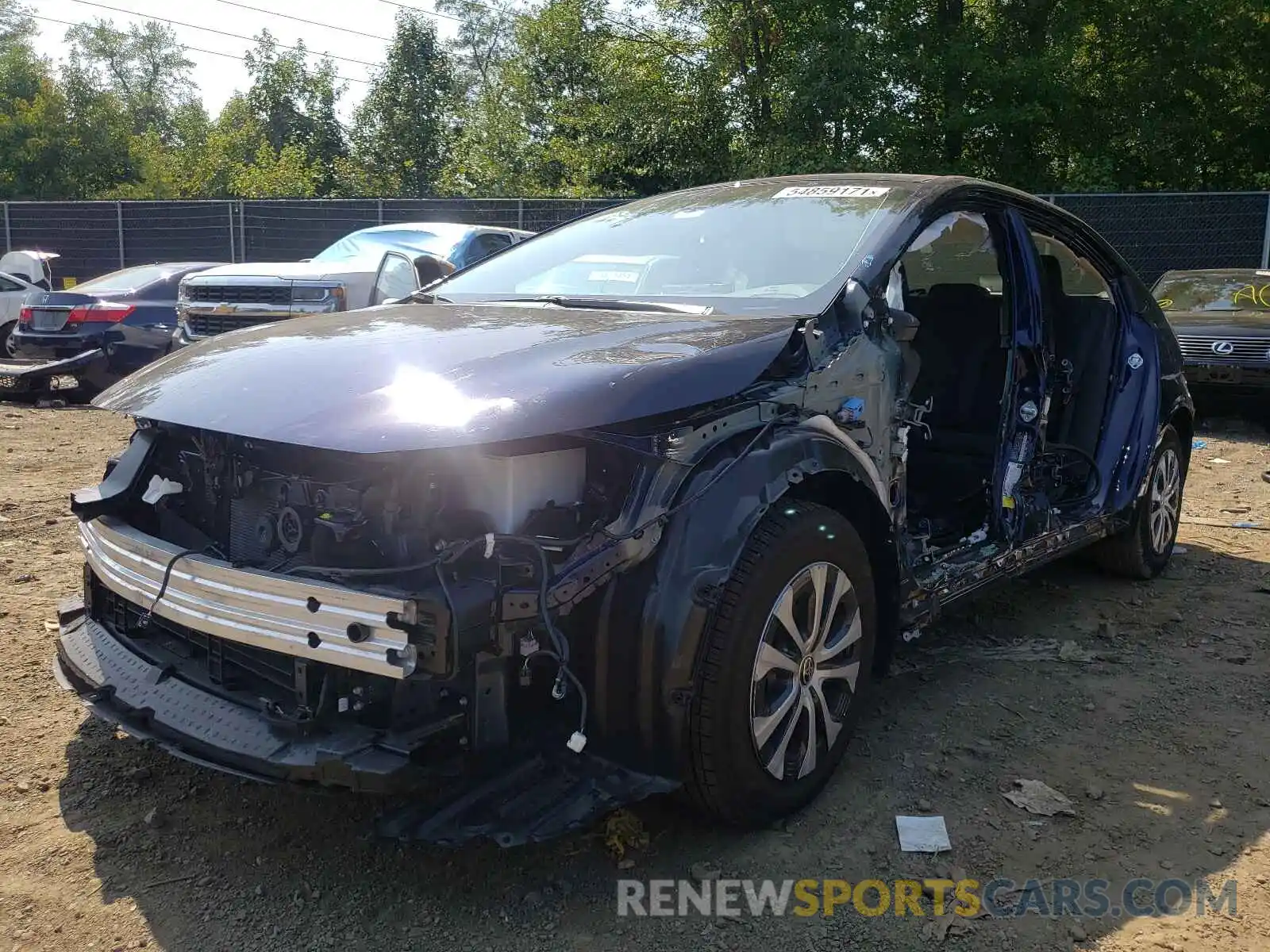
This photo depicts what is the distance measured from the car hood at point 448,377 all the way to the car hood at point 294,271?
624 cm

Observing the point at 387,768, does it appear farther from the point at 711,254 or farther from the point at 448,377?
the point at 711,254

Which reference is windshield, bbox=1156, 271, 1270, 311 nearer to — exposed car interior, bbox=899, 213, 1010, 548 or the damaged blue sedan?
exposed car interior, bbox=899, 213, 1010, 548

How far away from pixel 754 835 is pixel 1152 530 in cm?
328

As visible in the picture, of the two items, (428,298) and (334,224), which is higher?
(334,224)

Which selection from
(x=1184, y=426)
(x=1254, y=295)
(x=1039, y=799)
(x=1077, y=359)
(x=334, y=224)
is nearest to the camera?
(x=1039, y=799)

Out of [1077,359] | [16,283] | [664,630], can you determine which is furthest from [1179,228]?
[16,283]

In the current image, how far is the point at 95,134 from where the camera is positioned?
32.4 metres

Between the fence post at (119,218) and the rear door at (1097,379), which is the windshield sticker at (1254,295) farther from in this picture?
the fence post at (119,218)

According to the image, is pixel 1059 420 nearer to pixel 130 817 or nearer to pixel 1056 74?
pixel 130 817

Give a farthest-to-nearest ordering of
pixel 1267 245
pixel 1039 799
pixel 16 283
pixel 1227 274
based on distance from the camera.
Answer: pixel 1267 245, pixel 16 283, pixel 1227 274, pixel 1039 799

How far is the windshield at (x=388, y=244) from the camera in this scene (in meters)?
10.1

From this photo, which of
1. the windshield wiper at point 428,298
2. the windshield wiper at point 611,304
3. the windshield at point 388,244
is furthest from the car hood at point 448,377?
the windshield at point 388,244

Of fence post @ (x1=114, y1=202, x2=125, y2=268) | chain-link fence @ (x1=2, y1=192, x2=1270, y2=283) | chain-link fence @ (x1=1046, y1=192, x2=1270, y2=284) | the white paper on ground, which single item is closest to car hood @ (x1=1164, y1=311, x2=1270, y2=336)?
chain-link fence @ (x1=1046, y1=192, x2=1270, y2=284)

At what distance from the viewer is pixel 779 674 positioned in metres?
2.72
